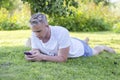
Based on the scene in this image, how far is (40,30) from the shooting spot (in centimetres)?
491

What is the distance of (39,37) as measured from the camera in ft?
17.1

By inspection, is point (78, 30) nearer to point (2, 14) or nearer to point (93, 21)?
point (93, 21)

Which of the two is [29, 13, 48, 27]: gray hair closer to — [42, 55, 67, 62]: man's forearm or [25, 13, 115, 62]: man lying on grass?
[25, 13, 115, 62]: man lying on grass

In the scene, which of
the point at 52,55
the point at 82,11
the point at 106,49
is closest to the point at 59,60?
the point at 52,55

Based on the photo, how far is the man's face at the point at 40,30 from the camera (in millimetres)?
4869

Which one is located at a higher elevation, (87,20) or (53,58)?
(53,58)

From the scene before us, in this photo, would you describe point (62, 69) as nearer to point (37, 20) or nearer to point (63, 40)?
point (63, 40)

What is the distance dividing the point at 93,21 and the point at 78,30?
3.30ft

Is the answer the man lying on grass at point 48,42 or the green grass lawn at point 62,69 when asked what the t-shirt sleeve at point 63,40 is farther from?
the green grass lawn at point 62,69

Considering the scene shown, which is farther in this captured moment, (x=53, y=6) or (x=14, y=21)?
(x=14, y=21)

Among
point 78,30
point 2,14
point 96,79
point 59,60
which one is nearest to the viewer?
point 96,79

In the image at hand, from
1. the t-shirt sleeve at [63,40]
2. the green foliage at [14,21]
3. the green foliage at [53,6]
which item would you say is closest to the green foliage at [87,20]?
the green foliage at [14,21]

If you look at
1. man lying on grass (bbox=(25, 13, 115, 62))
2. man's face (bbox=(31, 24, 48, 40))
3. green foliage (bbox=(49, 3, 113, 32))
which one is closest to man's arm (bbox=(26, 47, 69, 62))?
man lying on grass (bbox=(25, 13, 115, 62))

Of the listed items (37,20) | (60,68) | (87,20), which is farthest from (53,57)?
(87,20)
